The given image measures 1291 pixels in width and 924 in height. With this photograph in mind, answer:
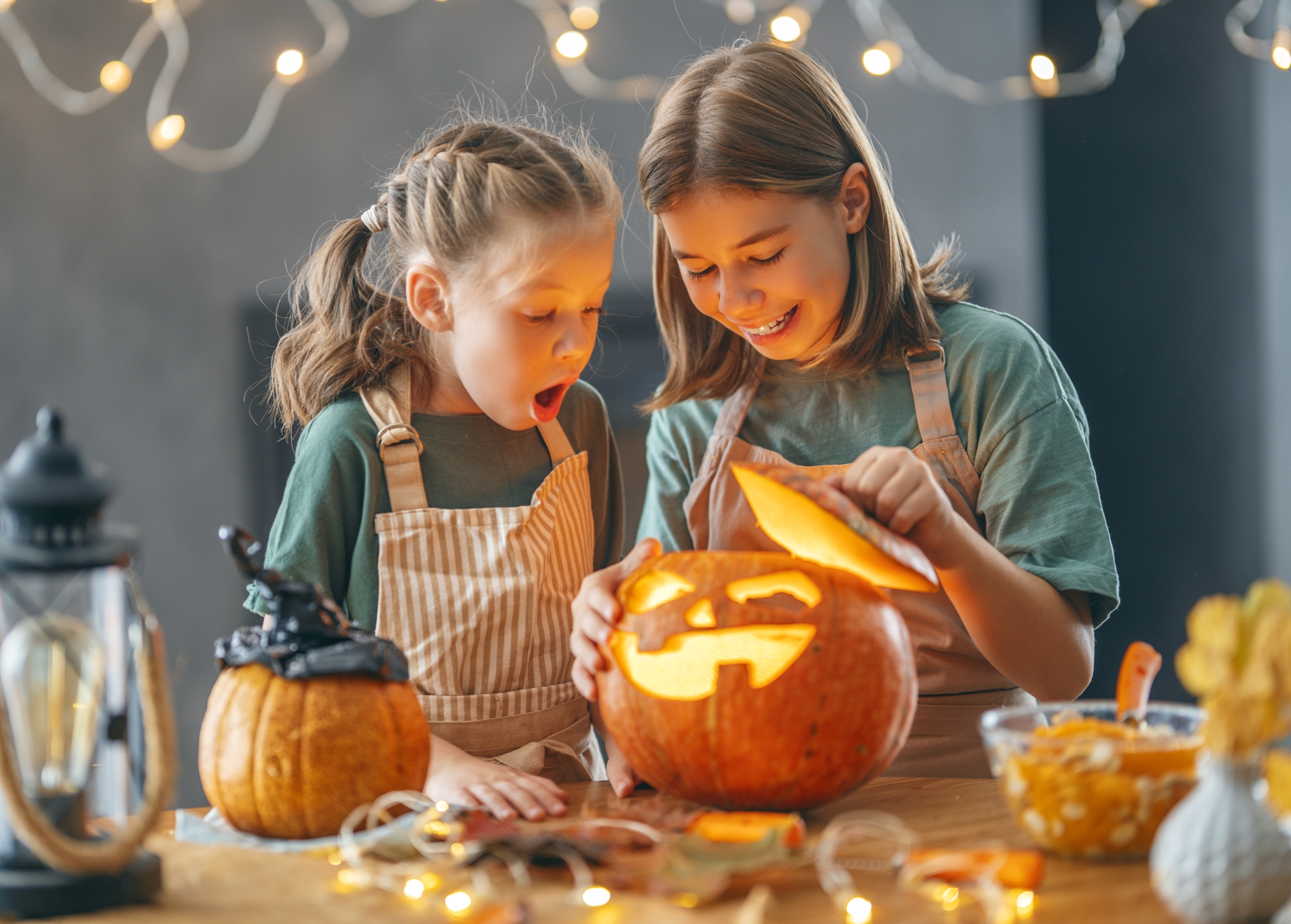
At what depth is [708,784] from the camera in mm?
801

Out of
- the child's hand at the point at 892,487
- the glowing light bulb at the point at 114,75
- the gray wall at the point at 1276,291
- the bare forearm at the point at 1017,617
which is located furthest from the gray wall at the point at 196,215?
the child's hand at the point at 892,487

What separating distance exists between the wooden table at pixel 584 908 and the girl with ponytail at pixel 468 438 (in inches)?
12.6

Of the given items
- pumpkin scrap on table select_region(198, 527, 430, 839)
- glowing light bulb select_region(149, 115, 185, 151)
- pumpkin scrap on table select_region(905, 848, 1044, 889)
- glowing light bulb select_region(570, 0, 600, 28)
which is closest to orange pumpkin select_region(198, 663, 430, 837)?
pumpkin scrap on table select_region(198, 527, 430, 839)

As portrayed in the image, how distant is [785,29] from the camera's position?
8.05ft

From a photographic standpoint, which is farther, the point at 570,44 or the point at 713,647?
the point at 570,44

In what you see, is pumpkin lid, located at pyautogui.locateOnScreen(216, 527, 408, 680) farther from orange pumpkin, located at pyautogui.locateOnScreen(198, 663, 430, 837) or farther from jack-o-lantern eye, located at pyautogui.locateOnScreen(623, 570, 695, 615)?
jack-o-lantern eye, located at pyautogui.locateOnScreen(623, 570, 695, 615)

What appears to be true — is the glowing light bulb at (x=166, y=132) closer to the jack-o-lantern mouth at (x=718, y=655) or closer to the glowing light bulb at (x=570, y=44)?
the glowing light bulb at (x=570, y=44)

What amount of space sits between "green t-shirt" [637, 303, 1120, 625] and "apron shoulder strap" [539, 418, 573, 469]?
0.17 metres

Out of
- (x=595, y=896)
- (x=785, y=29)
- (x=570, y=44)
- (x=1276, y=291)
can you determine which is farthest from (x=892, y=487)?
(x=570, y=44)

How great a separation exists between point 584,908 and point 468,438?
621 mm

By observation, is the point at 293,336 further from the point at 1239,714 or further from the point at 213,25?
the point at 213,25

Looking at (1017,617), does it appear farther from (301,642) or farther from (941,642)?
(301,642)

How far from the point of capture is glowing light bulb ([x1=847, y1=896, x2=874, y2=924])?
1.99ft

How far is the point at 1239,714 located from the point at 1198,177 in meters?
2.01
